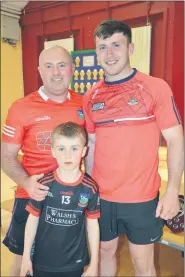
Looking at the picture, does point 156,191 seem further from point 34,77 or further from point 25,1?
point 25,1

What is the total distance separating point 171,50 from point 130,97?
18.2 inches

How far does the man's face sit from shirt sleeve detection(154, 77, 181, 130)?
40cm

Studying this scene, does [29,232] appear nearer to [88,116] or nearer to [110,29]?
[88,116]

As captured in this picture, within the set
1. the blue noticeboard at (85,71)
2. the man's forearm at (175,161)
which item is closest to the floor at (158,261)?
the man's forearm at (175,161)

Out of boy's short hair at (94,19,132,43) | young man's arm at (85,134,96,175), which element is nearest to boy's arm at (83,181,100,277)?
young man's arm at (85,134,96,175)

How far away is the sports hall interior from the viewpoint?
139 cm

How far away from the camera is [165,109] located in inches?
47.6

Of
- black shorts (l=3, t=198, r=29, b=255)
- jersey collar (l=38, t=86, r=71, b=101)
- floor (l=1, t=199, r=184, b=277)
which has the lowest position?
floor (l=1, t=199, r=184, b=277)

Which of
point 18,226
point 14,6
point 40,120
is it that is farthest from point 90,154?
point 14,6

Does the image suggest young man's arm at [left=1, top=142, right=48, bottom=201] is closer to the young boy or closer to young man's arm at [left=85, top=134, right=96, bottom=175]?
the young boy

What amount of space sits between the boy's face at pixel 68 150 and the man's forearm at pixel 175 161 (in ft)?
1.23

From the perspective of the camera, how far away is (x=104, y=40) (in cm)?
120

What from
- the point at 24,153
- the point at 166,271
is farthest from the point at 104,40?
the point at 166,271

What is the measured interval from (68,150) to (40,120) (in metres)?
0.23
